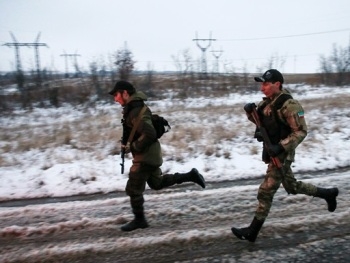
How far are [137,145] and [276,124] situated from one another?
1.66 metres

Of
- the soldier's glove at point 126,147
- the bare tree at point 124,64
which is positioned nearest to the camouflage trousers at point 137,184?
the soldier's glove at point 126,147

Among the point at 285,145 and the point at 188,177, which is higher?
the point at 285,145

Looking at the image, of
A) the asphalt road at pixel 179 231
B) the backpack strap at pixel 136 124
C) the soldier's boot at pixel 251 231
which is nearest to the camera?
the asphalt road at pixel 179 231

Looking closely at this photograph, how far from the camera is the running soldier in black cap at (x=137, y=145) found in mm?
4602

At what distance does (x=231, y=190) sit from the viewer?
6.43 m

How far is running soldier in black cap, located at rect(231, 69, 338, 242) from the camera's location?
4043 mm

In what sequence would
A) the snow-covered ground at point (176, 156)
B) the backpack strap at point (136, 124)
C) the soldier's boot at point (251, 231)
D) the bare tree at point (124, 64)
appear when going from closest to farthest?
the soldier's boot at point (251, 231) → the backpack strap at point (136, 124) → the snow-covered ground at point (176, 156) → the bare tree at point (124, 64)

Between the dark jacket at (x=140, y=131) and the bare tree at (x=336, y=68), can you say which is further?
Answer: the bare tree at (x=336, y=68)

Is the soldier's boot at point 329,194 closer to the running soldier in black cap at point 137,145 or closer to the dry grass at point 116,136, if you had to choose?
the running soldier in black cap at point 137,145

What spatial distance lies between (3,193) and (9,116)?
11.3 meters

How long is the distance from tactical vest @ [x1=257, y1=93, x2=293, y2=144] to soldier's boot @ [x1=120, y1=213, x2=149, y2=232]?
1884 millimetres

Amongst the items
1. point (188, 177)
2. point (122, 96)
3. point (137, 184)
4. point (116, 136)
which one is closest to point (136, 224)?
point (137, 184)

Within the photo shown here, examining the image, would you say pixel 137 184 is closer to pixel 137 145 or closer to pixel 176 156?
pixel 137 145

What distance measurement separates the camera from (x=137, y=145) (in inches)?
182
